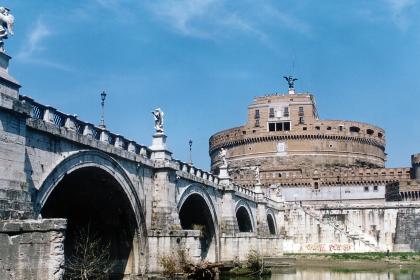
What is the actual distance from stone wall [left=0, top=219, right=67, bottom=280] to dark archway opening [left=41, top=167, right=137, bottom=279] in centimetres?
1226

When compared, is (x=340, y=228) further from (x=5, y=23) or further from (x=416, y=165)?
(x=5, y=23)

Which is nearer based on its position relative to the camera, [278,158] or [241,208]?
[241,208]

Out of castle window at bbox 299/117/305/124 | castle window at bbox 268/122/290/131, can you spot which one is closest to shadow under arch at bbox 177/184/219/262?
castle window at bbox 268/122/290/131

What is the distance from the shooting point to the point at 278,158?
328 feet

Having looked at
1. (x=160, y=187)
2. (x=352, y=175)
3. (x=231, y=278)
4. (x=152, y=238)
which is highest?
(x=352, y=175)

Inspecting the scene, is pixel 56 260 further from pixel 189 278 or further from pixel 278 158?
pixel 278 158

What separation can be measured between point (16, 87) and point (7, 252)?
5.38 meters

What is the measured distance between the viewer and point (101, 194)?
28141 millimetres

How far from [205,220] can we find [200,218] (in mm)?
420

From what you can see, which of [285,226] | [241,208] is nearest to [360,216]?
[285,226]

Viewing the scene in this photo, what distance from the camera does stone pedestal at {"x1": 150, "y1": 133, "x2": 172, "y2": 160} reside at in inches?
1260

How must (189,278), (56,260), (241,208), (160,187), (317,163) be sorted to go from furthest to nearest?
1. (317,163)
2. (241,208)
3. (160,187)
4. (189,278)
5. (56,260)

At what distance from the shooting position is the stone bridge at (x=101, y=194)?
53.3 ft

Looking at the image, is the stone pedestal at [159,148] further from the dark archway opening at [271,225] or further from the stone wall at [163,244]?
the dark archway opening at [271,225]
